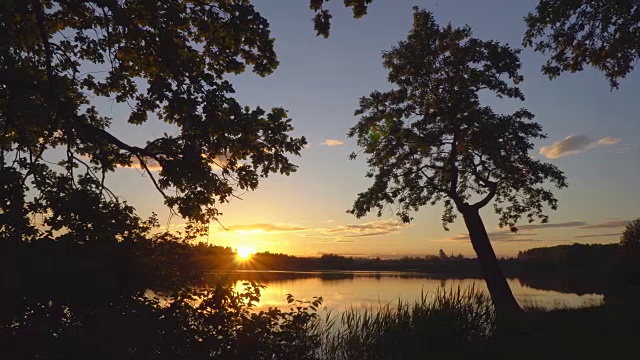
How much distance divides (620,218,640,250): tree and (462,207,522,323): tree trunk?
65.6 ft

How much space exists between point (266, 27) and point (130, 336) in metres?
7.27

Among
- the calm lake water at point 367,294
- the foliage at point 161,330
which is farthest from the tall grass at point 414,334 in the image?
the foliage at point 161,330

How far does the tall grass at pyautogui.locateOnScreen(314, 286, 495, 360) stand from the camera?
13633mm

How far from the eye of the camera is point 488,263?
75.1 feet

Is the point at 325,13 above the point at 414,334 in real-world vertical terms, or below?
above

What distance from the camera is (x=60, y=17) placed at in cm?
1267

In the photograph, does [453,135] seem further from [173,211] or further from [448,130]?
[173,211]

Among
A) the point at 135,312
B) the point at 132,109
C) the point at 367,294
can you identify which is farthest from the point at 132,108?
the point at 367,294

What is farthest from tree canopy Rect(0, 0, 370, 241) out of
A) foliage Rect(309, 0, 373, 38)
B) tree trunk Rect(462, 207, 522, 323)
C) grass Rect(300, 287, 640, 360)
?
tree trunk Rect(462, 207, 522, 323)

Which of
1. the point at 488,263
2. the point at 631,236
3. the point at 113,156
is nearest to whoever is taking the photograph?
the point at 113,156

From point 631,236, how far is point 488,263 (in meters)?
22.8

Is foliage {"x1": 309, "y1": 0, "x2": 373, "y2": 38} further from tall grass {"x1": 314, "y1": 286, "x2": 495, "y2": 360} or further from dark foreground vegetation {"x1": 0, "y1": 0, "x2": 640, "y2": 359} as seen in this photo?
tall grass {"x1": 314, "y1": 286, "x2": 495, "y2": 360}

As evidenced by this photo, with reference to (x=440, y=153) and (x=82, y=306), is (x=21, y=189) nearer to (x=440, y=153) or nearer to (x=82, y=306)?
(x=82, y=306)

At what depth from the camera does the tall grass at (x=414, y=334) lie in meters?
13.6
